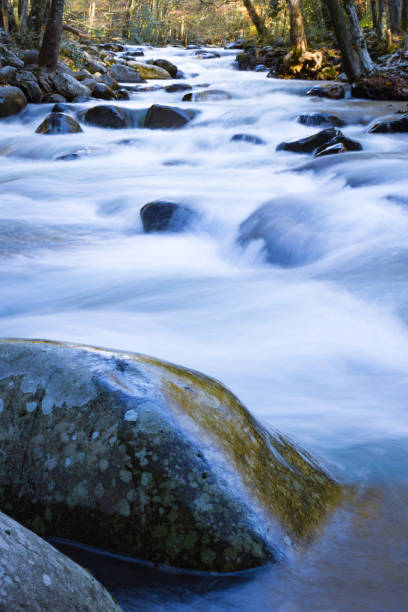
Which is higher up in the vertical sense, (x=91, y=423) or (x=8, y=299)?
(x=91, y=423)

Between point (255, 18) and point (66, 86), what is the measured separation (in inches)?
585

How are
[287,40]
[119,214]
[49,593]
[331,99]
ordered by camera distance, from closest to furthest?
[49,593] < [119,214] < [331,99] < [287,40]

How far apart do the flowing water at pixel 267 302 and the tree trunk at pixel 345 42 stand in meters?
6.23

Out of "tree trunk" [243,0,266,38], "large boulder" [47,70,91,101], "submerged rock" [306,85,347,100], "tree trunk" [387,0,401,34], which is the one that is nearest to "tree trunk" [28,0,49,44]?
"large boulder" [47,70,91,101]

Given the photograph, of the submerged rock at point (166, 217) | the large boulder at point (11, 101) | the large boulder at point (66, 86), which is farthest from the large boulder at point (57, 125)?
the submerged rock at point (166, 217)

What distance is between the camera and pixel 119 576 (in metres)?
1.77

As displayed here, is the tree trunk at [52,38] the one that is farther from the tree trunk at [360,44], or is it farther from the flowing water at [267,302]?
the tree trunk at [360,44]

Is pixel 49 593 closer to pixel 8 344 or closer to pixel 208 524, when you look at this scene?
pixel 208 524

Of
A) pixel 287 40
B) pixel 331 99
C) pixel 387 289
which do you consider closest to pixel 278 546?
pixel 387 289

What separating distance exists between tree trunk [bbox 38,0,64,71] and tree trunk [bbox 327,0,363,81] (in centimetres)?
690

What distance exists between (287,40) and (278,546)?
91.5 ft

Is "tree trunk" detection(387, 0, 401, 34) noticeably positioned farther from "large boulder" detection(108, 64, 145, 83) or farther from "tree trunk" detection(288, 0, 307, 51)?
"large boulder" detection(108, 64, 145, 83)

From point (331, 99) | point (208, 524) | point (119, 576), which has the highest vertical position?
point (331, 99)

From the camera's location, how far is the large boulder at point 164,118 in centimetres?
1331
